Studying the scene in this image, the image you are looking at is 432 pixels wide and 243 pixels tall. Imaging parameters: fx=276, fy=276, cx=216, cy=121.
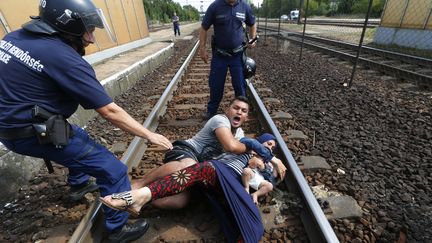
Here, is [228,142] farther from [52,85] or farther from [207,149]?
[52,85]

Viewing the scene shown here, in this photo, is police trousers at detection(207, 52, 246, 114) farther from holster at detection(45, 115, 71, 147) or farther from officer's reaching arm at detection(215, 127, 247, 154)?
holster at detection(45, 115, 71, 147)

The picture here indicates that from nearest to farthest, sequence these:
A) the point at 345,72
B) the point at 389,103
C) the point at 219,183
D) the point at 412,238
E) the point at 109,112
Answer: the point at 109,112
the point at 412,238
the point at 219,183
the point at 389,103
the point at 345,72

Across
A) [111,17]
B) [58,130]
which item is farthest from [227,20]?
[111,17]

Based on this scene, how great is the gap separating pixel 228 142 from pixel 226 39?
6.88ft

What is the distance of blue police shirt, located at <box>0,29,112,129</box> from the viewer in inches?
69.9

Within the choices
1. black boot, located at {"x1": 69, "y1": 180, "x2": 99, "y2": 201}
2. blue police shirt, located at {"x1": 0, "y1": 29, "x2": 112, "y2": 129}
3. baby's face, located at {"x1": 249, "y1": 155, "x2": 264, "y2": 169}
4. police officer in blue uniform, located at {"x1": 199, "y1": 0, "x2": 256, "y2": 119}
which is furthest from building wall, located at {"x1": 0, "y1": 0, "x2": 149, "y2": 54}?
baby's face, located at {"x1": 249, "y1": 155, "x2": 264, "y2": 169}

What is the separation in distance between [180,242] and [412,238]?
1.83m

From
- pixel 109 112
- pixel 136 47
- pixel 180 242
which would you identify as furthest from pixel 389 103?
pixel 136 47

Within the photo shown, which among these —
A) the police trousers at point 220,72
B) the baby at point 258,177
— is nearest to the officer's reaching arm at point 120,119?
the baby at point 258,177

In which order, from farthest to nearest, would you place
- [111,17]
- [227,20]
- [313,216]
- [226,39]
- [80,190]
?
[111,17] < [226,39] < [227,20] < [80,190] < [313,216]

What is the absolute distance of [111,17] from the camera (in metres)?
10.7

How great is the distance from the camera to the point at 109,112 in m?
1.94

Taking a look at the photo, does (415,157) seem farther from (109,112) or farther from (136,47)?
(136,47)

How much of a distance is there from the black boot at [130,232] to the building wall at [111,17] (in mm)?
1571
